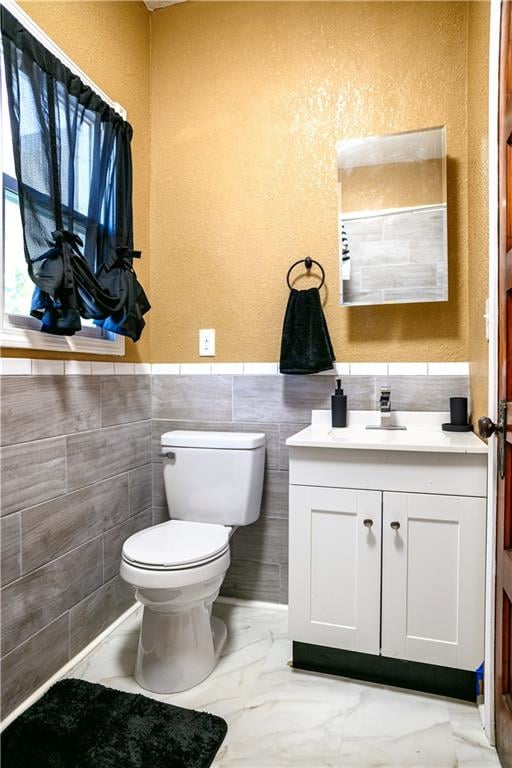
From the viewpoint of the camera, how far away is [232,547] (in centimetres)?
197

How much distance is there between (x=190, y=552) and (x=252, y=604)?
709mm

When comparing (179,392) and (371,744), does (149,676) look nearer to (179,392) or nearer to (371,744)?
(371,744)

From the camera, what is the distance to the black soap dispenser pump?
1.76m

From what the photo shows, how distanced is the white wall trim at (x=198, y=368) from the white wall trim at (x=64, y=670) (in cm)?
101

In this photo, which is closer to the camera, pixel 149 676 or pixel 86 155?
pixel 149 676

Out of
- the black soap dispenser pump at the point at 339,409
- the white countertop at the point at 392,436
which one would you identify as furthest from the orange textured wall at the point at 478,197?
the black soap dispenser pump at the point at 339,409

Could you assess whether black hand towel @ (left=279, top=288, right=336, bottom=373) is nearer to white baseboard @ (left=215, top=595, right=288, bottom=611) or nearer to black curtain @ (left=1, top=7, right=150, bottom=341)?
black curtain @ (left=1, top=7, right=150, bottom=341)

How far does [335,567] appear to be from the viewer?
1428 mm

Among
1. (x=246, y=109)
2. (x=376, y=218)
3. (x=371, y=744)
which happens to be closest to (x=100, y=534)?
(x=371, y=744)

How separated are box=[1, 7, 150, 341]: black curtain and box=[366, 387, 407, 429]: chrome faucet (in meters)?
1.02

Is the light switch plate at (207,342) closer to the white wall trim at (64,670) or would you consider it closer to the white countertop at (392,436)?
the white countertop at (392,436)

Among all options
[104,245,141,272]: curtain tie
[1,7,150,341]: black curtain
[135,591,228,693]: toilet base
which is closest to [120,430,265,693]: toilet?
[135,591,228,693]: toilet base

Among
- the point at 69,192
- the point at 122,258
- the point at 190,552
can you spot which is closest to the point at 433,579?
the point at 190,552

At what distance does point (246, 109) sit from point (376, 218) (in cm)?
79
